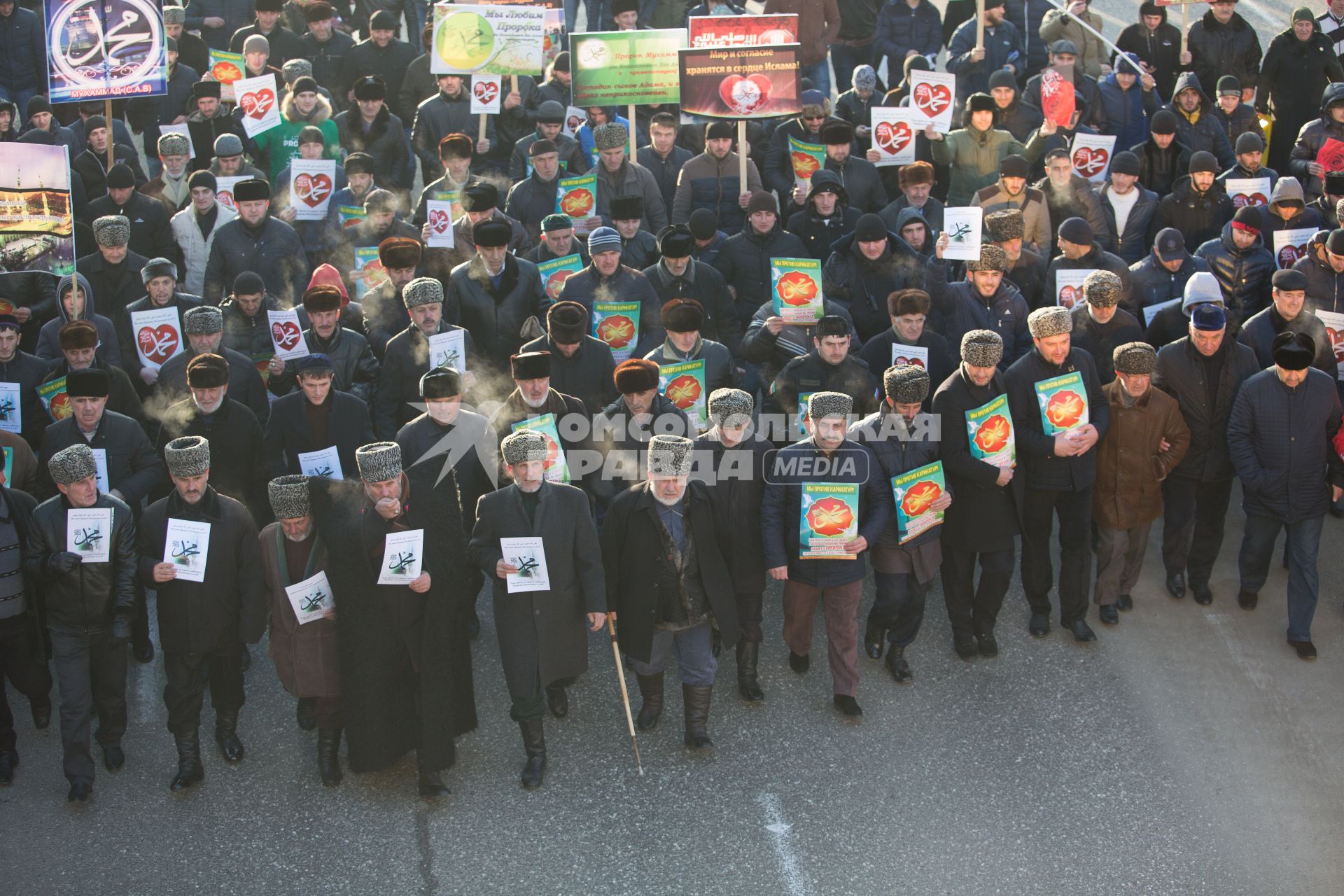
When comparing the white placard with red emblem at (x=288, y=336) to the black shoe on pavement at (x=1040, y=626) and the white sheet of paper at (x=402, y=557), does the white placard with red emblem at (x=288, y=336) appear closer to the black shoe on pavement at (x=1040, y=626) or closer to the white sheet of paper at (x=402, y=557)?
the white sheet of paper at (x=402, y=557)

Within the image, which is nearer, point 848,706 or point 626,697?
point 626,697

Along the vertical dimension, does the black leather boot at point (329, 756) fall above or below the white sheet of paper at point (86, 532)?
below

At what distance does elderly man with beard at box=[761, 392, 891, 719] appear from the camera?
335 inches

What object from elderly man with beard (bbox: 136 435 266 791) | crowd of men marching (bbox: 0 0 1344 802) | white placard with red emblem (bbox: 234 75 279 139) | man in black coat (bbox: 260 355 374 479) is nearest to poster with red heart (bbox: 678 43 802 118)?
crowd of men marching (bbox: 0 0 1344 802)

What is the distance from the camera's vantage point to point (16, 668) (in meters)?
8.50

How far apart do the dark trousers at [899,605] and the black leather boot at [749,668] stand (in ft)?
2.80

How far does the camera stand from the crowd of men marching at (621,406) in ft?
26.7

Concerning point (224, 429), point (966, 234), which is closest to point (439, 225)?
point (224, 429)

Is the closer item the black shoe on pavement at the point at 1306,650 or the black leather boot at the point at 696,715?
the black leather boot at the point at 696,715

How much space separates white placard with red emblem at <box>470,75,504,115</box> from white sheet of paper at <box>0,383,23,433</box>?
16.9 feet

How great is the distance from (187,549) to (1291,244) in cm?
835

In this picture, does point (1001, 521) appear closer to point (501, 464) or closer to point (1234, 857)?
point (1234, 857)

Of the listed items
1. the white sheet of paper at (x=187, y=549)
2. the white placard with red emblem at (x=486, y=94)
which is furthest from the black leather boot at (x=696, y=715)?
the white placard with red emblem at (x=486, y=94)

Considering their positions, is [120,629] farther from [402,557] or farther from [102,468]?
[402,557]
